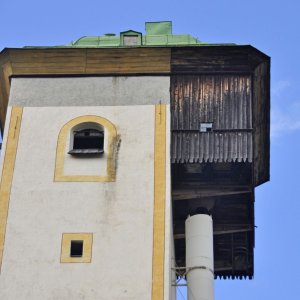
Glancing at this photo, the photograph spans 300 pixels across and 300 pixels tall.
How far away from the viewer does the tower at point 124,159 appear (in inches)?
918

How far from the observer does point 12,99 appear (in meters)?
26.4

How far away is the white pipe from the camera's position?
24.7 meters

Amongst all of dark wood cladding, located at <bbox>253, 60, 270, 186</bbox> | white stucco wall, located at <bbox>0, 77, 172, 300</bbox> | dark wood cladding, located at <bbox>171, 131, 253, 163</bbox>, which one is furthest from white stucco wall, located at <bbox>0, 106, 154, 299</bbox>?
dark wood cladding, located at <bbox>253, 60, 270, 186</bbox>

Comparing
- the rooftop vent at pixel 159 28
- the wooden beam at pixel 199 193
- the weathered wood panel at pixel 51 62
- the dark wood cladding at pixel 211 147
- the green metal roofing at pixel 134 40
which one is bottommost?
the wooden beam at pixel 199 193

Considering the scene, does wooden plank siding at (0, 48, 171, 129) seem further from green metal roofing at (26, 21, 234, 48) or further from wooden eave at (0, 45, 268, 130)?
green metal roofing at (26, 21, 234, 48)

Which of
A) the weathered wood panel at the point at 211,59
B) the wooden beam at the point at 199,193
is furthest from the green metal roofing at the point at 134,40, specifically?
the wooden beam at the point at 199,193

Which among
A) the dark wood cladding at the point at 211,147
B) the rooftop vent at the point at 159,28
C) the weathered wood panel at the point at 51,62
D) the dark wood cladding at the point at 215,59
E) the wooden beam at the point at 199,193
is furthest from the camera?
the rooftop vent at the point at 159,28

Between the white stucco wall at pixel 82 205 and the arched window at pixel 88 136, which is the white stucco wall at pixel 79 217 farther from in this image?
the arched window at pixel 88 136

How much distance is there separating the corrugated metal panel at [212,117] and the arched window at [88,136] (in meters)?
1.74

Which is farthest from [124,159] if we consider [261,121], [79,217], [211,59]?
[261,121]

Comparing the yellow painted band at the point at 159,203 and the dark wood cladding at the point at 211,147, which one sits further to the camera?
the dark wood cladding at the point at 211,147

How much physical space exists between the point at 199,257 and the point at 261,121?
4.12 metres

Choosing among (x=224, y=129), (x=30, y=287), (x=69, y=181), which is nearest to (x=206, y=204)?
(x=224, y=129)

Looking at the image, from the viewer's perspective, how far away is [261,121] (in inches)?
1075
